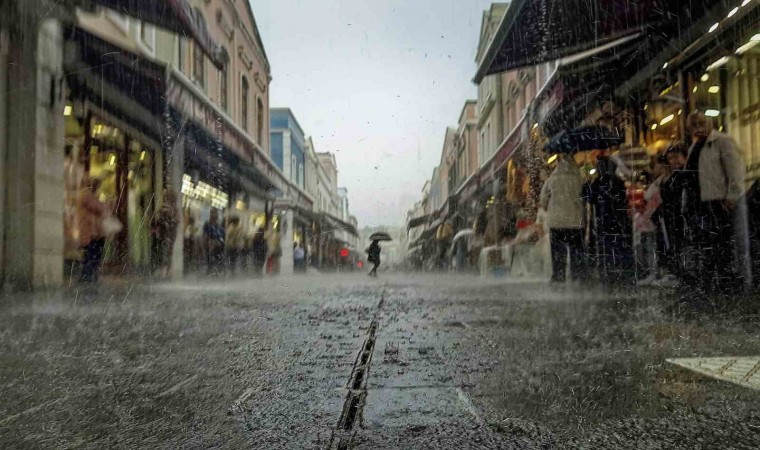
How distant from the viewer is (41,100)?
304 centimetres

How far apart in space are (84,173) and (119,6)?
1.27 m

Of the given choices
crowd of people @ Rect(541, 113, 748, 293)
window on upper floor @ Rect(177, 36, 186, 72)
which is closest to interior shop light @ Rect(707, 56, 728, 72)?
crowd of people @ Rect(541, 113, 748, 293)

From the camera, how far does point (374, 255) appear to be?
4.72 m

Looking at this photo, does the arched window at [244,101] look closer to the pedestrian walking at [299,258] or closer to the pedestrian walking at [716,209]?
the pedestrian walking at [299,258]

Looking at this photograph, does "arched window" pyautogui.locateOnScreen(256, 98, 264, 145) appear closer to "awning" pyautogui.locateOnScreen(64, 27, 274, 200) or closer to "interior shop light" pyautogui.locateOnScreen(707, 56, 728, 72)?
"awning" pyautogui.locateOnScreen(64, 27, 274, 200)

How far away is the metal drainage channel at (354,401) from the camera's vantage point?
1108mm

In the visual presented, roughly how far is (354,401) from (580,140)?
6.97 ft

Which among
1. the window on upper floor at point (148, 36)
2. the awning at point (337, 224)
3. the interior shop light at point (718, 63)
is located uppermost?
the interior shop light at point (718, 63)

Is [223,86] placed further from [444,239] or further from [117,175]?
[444,239]

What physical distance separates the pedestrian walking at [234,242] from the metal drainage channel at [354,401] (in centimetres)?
98

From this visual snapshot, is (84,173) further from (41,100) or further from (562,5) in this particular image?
(562,5)

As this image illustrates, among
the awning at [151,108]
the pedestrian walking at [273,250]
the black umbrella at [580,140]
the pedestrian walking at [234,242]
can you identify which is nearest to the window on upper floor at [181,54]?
→ the awning at [151,108]

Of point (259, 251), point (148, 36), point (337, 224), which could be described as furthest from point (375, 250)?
point (148, 36)

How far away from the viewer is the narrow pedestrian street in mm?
1151
